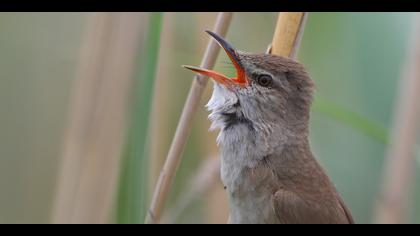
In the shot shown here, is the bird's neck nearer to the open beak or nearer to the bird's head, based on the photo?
the bird's head

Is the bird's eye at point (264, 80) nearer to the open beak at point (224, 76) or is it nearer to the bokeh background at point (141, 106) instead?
the open beak at point (224, 76)

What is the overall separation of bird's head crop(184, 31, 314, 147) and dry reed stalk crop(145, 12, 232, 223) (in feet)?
0.41

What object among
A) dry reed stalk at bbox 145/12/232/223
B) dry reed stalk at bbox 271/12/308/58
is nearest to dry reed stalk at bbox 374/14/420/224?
dry reed stalk at bbox 271/12/308/58

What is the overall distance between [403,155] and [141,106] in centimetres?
108

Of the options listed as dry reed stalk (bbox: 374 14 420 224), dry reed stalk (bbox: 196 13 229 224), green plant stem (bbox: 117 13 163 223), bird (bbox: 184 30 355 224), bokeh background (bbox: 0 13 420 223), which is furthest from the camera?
dry reed stalk (bbox: 196 13 229 224)

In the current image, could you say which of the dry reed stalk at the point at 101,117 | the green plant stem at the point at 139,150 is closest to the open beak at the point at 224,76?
the green plant stem at the point at 139,150

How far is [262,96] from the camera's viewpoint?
200cm

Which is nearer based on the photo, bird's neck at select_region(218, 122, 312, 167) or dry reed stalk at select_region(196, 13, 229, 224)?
bird's neck at select_region(218, 122, 312, 167)

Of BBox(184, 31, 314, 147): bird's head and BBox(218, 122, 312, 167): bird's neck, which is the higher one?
BBox(184, 31, 314, 147): bird's head

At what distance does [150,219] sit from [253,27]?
121 cm

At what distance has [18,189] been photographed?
3.20 meters

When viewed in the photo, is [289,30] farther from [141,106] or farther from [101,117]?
[101,117]

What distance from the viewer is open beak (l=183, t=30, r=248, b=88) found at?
1.77 m

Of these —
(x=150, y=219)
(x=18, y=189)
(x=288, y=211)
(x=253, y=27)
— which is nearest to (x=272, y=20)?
(x=253, y=27)
